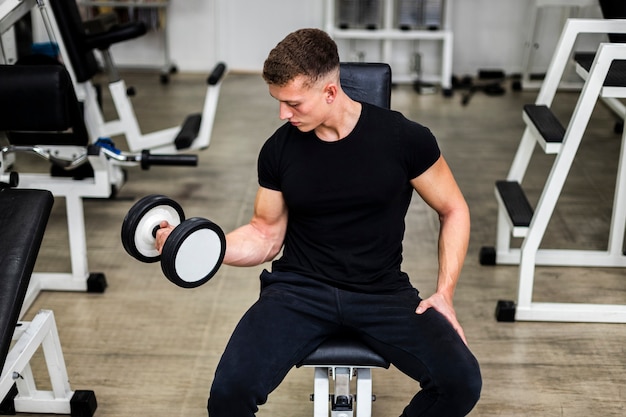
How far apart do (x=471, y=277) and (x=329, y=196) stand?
128cm

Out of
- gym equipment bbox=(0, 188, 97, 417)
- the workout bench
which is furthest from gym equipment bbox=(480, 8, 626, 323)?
gym equipment bbox=(0, 188, 97, 417)

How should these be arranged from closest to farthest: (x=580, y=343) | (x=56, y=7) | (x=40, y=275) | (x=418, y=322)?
(x=418, y=322) → (x=580, y=343) → (x=40, y=275) → (x=56, y=7)

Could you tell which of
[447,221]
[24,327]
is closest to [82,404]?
[24,327]

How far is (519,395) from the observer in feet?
7.50

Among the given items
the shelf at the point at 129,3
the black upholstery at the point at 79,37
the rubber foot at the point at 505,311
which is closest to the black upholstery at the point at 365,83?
the rubber foot at the point at 505,311

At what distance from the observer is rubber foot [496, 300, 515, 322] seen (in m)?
2.65

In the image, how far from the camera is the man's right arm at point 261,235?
189 centimetres

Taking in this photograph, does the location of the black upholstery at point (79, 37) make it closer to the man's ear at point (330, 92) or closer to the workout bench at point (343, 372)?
the man's ear at point (330, 92)

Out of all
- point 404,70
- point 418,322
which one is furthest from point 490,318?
point 404,70

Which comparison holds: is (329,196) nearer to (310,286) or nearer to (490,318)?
(310,286)

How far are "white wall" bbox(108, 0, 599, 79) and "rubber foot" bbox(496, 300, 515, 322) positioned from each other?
3159mm

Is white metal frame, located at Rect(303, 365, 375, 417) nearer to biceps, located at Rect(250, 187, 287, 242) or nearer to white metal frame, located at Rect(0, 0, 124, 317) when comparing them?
biceps, located at Rect(250, 187, 287, 242)

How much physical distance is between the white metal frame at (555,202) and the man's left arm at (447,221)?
0.73m

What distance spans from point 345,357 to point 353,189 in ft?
1.14
